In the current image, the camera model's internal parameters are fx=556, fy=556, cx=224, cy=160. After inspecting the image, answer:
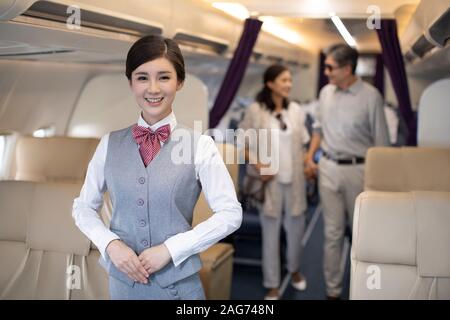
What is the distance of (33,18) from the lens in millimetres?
1558

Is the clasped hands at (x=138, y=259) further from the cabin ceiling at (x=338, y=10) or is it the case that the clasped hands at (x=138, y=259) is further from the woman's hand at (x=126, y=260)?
the cabin ceiling at (x=338, y=10)

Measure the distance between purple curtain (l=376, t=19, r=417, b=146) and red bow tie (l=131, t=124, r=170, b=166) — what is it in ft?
3.08

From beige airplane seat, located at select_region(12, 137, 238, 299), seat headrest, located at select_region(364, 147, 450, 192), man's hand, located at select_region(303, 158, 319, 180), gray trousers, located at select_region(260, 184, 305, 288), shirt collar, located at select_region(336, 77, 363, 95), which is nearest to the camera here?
beige airplane seat, located at select_region(12, 137, 238, 299)

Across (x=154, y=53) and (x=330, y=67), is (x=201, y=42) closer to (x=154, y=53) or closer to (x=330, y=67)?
(x=330, y=67)

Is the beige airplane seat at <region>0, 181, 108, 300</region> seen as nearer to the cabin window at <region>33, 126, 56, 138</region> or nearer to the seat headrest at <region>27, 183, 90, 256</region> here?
the seat headrest at <region>27, 183, 90, 256</region>

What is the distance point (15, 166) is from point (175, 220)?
577mm

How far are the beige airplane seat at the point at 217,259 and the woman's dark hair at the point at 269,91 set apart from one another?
73cm

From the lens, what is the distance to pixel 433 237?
164cm

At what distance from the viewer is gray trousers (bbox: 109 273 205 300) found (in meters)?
1.57

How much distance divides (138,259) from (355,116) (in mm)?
1318

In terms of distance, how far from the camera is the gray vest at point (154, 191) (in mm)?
1474

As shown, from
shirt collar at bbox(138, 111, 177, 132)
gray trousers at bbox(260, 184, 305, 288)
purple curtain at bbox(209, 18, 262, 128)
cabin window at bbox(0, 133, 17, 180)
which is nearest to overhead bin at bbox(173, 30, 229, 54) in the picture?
purple curtain at bbox(209, 18, 262, 128)
